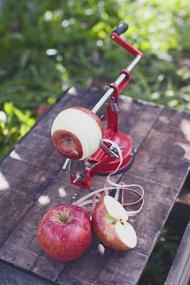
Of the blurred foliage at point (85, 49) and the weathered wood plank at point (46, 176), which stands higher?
the weathered wood plank at point (46, 176)

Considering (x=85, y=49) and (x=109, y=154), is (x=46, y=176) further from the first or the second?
(x=85, y=49)

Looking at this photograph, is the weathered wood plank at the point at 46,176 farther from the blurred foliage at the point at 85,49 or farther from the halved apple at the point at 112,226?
the blurred foliage at the point at 85,49

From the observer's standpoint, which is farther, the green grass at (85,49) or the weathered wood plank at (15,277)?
the green grass at (85,49)

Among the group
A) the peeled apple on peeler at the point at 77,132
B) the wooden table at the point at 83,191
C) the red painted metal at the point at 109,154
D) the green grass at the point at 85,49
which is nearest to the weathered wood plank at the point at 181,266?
the wooden table at the point at 83,191

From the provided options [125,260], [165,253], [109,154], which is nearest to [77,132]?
[109,154]

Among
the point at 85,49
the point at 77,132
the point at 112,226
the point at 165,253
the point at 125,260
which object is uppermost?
the point at 77,132
